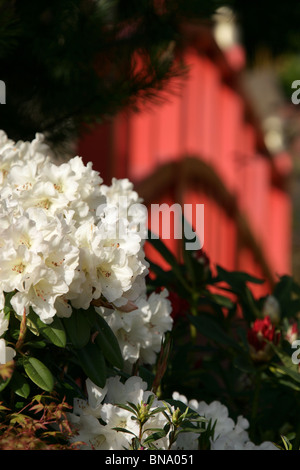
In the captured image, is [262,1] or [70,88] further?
[262,1]

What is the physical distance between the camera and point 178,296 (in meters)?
1.56

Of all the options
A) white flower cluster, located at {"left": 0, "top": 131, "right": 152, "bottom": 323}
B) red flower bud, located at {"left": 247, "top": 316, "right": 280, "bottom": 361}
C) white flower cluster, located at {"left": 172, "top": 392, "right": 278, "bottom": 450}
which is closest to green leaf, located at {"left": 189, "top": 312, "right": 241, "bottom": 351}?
red flower bud, located at {"left": 247, "top": 316, "right": 280, "bottom": 361}

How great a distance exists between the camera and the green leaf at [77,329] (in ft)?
3.33

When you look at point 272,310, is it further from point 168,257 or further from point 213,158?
point 213,158

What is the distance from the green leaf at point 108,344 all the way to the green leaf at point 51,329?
4.0 inches

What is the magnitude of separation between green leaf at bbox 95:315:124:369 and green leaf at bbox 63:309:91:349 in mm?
54

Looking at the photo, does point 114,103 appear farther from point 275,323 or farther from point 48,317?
point 48,317

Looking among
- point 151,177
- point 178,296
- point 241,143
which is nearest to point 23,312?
point 178,296

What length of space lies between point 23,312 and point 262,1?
2956 millimetres

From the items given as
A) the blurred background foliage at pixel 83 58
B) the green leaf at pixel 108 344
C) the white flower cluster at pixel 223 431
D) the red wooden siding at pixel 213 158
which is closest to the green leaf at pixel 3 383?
the green leaf at pixel 108 344

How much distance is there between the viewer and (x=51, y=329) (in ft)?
3.27

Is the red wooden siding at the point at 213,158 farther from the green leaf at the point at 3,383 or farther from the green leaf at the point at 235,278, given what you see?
the green leaf at the point at 3,383

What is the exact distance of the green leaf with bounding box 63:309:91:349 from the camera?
101cm

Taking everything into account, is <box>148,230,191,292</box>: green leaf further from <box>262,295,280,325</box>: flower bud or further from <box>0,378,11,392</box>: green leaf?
<box>0,378,11,392</box>: green leaf
